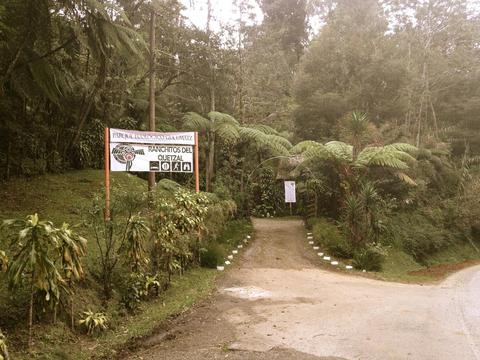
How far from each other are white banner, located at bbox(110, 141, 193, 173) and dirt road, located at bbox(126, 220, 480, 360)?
8.06 feet

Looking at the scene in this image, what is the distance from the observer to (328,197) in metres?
13.8

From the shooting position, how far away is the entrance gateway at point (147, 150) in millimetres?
7750

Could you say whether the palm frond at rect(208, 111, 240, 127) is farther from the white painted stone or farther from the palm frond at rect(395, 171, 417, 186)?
the white painted stone

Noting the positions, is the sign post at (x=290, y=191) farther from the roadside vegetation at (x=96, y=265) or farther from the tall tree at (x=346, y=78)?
the roadside vegetation at (x=96, y=265)

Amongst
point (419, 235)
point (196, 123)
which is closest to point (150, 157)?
point (196, 123)

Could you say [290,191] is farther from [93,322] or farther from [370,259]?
[93,322]

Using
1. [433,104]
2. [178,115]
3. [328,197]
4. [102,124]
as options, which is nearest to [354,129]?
[328,197]

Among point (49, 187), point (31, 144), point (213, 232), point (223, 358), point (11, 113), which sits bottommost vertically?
point (223, 358)

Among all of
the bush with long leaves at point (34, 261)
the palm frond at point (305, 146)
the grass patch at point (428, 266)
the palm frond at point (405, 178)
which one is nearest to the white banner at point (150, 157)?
the bush with long leaves at point (34, 261)

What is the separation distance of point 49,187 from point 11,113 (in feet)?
5.80

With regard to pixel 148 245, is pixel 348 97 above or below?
above

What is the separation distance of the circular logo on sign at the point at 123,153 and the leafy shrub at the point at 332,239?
18.7 feet

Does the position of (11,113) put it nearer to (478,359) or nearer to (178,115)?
(178,115)

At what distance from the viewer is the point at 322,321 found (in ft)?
18.8
